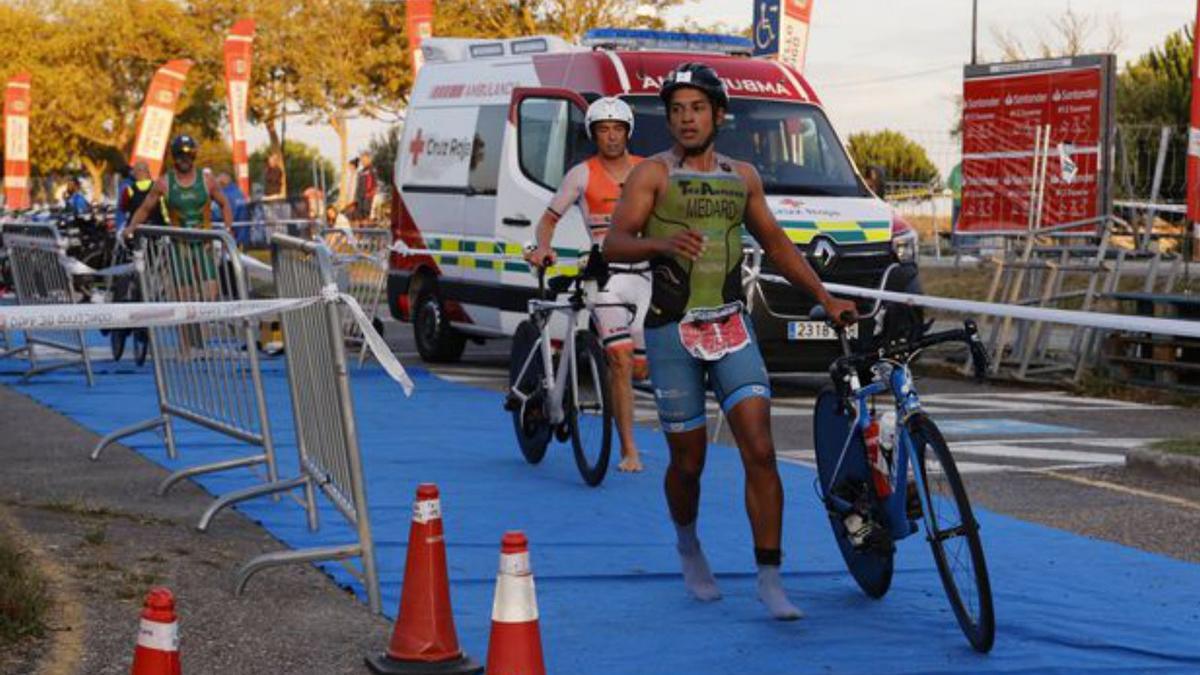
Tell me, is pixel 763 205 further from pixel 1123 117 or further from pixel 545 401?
pixel 1123 117

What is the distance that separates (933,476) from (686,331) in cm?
104

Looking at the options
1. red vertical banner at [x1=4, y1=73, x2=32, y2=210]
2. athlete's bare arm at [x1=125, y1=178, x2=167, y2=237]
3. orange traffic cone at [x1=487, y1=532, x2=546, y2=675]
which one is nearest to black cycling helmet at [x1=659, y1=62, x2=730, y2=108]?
orange traffic cone at [x1=487, y1=532, x2=546, y2=675]

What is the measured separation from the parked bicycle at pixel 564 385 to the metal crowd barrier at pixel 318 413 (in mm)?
1946

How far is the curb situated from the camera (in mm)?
11195

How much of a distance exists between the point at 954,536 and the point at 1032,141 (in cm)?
1423

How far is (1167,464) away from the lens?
11359mm

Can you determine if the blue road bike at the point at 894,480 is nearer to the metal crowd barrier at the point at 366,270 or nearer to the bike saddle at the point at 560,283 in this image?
the bike saddle at the point at 560,283

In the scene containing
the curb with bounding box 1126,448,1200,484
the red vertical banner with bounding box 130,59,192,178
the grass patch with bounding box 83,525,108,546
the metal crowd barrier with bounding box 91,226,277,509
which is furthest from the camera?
the red vertical banner with bounding box 130,59,192,178

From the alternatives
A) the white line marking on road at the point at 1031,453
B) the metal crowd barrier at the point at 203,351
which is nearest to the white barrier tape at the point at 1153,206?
the white line marking on road at the point at 1031,453

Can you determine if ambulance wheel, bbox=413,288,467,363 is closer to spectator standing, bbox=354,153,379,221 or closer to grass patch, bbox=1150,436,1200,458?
grass patch, bbox=1150,436,1200,458

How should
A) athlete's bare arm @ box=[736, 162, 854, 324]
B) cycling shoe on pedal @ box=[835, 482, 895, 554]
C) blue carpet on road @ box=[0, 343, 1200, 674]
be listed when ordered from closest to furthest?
blue carpet on road @ box=[0, 343, 1200, 674]
cycling shoe on pedal @ box=[835, 482, 895, 554]
athlete's bare arm @ box=[736, 162, 854, 324]

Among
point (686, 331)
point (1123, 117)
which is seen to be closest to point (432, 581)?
point (686, 331)

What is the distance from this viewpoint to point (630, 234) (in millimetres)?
7324

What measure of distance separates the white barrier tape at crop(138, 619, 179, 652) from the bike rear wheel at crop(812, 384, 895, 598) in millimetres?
3442
